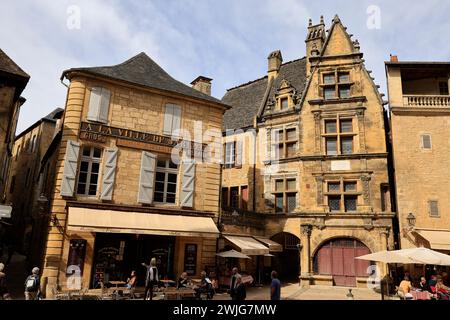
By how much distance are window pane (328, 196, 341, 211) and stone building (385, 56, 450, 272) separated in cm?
250

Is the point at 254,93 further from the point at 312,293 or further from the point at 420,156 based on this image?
the point at 312,293

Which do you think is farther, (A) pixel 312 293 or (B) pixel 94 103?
(A) pixel 312 293

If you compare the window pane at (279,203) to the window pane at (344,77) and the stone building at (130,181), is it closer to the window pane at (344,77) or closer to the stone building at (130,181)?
the stone building at (130,181)

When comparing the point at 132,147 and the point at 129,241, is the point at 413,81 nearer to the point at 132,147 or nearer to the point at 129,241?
the point at 132,147

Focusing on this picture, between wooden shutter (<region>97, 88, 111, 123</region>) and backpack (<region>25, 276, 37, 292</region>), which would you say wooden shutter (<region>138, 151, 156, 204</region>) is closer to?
wooden shutter (<region>97, 88, 111, 123</region>)

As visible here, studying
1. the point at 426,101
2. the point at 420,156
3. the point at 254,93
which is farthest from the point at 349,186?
the point at 254,93

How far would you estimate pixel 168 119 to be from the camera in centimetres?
1348

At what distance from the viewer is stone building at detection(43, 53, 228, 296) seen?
11.1m

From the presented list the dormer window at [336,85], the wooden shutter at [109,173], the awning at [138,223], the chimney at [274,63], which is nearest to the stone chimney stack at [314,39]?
the dormer window at [336,85]

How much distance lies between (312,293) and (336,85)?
9837mm

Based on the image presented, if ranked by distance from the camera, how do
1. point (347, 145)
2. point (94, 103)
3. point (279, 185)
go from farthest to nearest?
point (279, 185)
point (347, 145)
point (94, 103)

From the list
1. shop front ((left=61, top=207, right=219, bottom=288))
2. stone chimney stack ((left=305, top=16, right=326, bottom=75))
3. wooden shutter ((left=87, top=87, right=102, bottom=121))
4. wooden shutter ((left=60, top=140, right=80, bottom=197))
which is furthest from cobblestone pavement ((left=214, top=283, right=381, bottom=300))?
stone chimney stack ((left=305, top=16, right=326, bottom=75))

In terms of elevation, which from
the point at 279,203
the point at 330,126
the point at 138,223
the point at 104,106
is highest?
the point at 330,126

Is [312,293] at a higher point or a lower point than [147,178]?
lower
